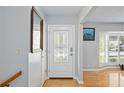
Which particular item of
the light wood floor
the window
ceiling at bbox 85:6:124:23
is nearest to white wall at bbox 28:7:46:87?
the light wood floor

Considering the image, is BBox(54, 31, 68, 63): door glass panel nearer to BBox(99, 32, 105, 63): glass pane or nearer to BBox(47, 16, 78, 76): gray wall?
BBox(47, 16, 78, 76): gray wall

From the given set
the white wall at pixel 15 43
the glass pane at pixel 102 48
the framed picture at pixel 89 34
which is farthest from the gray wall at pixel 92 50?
the white wall at pixel 15 43

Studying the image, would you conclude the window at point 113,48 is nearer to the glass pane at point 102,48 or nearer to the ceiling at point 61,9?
the glass pane at point 102,48

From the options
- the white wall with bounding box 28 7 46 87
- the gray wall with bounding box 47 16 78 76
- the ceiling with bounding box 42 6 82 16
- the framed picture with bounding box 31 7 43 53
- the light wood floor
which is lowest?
the light wood floor

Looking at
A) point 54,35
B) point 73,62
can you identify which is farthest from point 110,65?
point 54,35

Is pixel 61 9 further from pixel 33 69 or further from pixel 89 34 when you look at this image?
pixel 89 34

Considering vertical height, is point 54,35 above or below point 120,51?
above

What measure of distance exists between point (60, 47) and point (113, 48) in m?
3.59

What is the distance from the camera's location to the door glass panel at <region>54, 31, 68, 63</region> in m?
6.73

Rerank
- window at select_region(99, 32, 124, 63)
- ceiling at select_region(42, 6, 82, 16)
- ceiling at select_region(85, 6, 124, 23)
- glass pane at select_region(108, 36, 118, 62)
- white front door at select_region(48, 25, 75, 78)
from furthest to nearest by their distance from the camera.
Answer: glass pane at select_region(108, 36, 118, 62)
window at select_region(99, 32, 124, 63)
white front door at select_region(48, 25, 75, 78)
ceiling at select_region(42, 6, 82, 16)
ceiling at select_region(85, 6, 124, 23)
